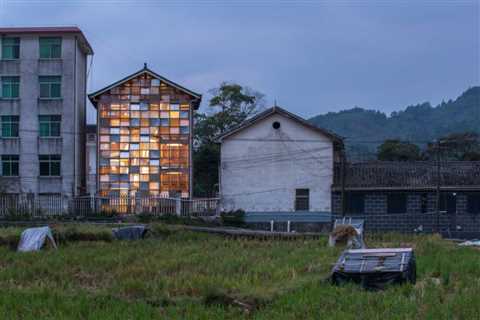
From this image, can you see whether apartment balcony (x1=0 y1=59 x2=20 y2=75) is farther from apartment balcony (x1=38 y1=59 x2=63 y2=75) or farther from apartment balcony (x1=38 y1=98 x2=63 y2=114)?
apartment balcony (x1=38 y1=98 x2=63 y2=114)

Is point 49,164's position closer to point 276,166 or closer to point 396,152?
point 276,166

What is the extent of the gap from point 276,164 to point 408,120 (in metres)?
79.7

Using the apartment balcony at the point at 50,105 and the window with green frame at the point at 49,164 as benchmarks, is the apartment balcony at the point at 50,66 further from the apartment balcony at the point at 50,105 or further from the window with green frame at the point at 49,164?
the window with green frame at the point at 49,164

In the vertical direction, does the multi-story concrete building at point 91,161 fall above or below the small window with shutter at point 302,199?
above

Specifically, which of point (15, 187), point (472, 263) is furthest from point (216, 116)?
point (472, 263)

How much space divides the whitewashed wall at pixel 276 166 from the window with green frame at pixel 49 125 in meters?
9.79

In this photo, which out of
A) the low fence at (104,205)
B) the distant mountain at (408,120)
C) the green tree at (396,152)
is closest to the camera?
the low fence at (104,205)

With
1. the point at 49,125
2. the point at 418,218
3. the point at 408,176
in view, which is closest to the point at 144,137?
the point at 49,125

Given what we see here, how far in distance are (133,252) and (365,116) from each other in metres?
100

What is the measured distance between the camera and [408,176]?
38156 millimetres

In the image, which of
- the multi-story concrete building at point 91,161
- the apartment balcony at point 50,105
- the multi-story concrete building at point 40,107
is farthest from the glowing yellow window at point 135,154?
the apartment balcony at point 50,105

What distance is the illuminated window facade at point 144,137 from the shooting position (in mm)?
40156

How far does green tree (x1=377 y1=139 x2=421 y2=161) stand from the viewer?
5597 centimetres

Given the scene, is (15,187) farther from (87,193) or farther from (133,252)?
(133,252)
